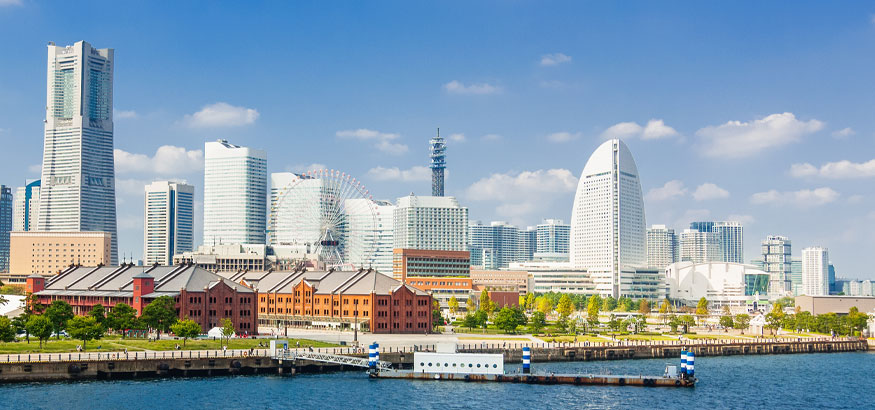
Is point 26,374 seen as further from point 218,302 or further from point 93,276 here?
point 93,276

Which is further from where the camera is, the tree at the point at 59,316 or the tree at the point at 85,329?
the tree at the point at 59,316

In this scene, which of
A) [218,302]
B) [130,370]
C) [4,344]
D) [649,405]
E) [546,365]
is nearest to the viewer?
[649,405]

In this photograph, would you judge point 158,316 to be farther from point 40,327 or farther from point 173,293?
point 40,327

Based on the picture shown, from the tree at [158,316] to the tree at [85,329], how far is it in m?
13.8

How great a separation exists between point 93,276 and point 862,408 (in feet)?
446

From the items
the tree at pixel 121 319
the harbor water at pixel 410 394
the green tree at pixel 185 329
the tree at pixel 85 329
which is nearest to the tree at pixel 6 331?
the tree at pixel 85 329

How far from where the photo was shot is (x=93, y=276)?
191 meters

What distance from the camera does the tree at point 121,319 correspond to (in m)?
152

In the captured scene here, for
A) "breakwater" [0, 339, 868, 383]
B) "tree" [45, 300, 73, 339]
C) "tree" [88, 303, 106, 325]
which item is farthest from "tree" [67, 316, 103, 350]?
"tree" [88, 303, 106, 325]

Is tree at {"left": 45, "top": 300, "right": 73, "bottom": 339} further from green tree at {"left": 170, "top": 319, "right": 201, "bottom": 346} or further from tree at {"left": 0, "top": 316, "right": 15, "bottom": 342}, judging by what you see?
green tree at {"left": 170, "top": 319, "right": 201, "bottom": 346}

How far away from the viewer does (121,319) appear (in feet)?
500

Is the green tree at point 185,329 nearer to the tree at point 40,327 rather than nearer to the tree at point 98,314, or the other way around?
the tree at point 98,314

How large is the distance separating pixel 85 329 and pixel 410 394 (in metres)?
48.0

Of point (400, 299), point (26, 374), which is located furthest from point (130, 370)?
point (400, 299)
